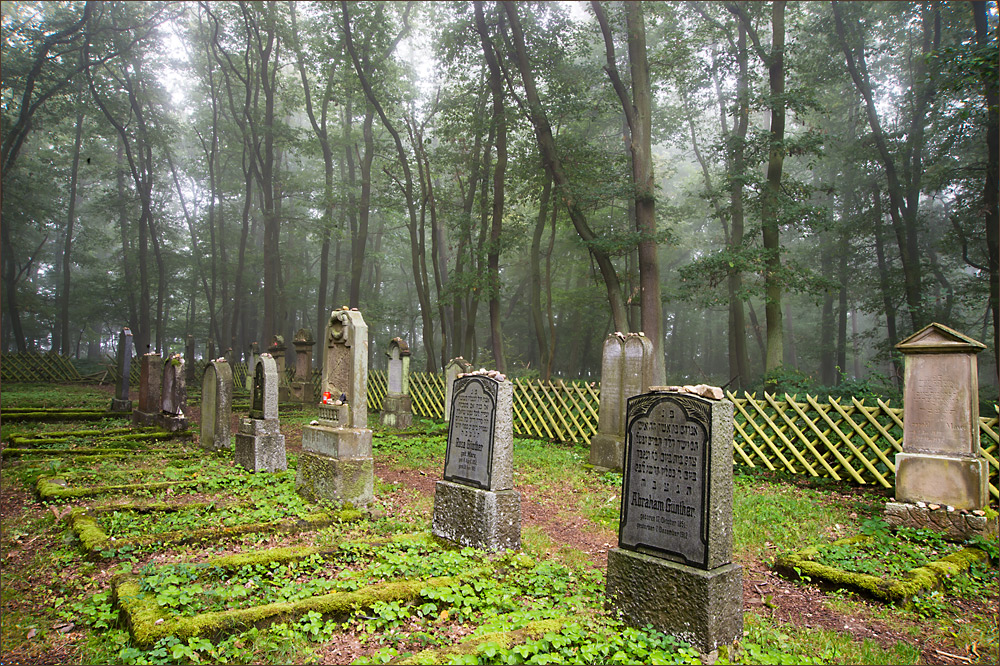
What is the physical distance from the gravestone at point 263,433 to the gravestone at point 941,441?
716 centimetres

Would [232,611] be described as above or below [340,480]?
below

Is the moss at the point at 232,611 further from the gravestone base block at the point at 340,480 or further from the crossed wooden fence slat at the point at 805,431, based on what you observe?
the crossed wooden fence slat at the point at 805,431

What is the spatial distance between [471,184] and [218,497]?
1475 cm

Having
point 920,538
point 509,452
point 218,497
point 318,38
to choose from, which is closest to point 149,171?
point 318,38

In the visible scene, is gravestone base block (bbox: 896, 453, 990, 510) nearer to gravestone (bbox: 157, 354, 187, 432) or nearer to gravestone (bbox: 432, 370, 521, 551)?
gravestone (bbox: 432, 370, 521, 551)

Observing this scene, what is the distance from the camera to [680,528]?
329 cm

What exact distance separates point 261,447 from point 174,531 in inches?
101

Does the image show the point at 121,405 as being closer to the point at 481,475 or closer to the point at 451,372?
the point at 451,372

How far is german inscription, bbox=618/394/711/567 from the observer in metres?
3.24

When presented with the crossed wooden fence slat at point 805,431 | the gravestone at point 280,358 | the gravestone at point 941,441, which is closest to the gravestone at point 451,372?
the crossed wooden fence slat at point 805,431

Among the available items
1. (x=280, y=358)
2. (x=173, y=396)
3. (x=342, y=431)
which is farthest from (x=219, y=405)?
(x=280, y=358)

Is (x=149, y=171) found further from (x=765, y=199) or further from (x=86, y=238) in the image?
(x=765, y=199)

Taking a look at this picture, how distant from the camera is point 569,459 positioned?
9.41m

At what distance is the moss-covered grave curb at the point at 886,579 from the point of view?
3981mm
